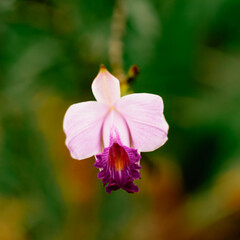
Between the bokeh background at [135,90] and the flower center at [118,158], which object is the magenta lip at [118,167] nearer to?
the flower center at [118,158]

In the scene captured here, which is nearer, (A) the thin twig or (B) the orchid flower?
(B) the orchid flower

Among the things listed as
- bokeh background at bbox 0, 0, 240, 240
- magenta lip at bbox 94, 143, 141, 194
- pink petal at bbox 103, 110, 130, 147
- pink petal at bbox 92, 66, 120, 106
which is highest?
bokeh background at bbox 0, 0, 240, 240

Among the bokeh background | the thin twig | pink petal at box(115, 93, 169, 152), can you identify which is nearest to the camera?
pink petal at box(115, 93, 169, 152)

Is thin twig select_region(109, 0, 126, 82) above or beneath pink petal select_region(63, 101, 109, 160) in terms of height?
above

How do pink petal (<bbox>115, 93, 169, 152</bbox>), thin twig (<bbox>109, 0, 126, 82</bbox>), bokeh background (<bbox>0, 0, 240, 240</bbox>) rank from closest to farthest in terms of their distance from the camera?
1. pink petal (<bbox>115, 93, 169, 152</bbox>)
2. thin twig (<bbox>109, 0, 126, 82</bbox>)
3. bokeh background (<bbox>0, 0, 240, 240</bbox>)

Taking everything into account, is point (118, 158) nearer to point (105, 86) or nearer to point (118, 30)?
point (105, 86)

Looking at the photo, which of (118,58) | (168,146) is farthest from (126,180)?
(168,146)

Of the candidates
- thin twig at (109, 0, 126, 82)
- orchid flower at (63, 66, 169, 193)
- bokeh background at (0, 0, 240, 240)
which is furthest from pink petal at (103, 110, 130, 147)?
bokeh background at (0, 0, 240, 240)

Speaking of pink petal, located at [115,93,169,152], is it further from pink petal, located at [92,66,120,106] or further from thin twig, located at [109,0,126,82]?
thin twig, located at [109,0,126,82]
